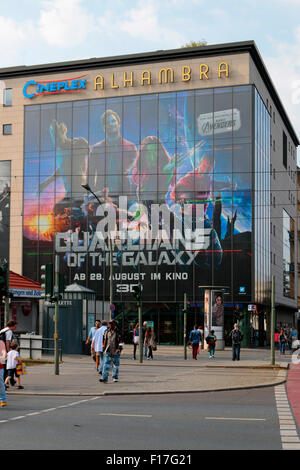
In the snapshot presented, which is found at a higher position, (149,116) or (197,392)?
(149,116)

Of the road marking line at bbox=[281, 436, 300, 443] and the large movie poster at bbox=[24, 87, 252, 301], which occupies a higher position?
the large movie poster at bbox=[24, 87, 252, 301]

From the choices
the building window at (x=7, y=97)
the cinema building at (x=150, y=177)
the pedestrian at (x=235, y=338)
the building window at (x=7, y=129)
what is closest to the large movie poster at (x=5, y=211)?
the cinema building at (x=150, y=177)

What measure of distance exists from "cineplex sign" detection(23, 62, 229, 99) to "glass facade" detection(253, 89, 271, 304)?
4356mm

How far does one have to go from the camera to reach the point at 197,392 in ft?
61.9

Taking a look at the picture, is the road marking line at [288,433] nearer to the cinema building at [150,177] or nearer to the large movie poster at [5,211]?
the cinema building at [150,177]

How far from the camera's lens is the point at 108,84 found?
59000mm

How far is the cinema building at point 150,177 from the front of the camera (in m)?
54.3

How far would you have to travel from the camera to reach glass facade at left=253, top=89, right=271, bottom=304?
55506 millimetres

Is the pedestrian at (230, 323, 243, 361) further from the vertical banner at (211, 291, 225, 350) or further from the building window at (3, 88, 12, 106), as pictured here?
the building window at (3, 88, 12, 106)

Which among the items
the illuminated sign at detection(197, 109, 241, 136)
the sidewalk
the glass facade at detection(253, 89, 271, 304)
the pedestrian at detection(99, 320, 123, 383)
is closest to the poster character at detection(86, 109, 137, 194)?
the illuminated sign at detection(197, 109, 241, 136)

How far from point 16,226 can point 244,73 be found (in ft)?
74.0
